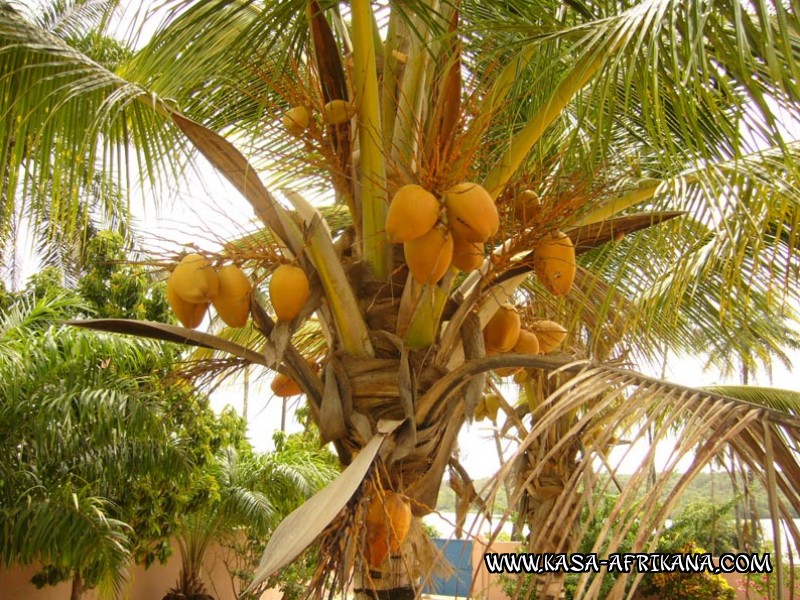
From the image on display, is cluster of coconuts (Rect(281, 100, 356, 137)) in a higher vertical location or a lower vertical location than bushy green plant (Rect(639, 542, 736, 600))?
lower

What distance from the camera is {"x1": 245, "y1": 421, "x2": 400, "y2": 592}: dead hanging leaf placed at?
133 centimetres

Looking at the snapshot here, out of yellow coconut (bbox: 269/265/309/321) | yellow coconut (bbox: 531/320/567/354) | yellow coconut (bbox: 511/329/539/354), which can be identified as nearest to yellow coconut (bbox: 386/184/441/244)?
yellow coconut (bbox: 269/265/309/321)

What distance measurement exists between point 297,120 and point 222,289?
1.62 ft

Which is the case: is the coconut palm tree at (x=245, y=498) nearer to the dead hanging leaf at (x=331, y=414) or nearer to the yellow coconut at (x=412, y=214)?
the dead hanging leaf at (x=331, y=414)

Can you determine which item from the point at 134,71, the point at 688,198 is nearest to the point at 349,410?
the point at 134,71

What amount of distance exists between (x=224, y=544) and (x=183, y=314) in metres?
7.97

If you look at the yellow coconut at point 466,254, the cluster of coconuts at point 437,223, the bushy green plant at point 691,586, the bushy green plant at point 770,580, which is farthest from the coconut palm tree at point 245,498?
the cluster of coconuts at point 437,223

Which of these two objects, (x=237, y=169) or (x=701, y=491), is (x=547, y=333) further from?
(x=701, y=491)

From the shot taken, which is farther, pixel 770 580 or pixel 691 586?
pixel 691 586

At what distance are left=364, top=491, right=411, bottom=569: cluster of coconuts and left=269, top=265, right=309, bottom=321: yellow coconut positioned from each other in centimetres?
48

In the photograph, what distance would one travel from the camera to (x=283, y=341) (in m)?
1.85

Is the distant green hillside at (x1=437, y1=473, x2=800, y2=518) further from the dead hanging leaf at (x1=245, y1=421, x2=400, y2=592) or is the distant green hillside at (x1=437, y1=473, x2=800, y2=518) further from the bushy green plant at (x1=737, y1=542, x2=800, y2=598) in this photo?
the dead hanging leaf at (x1=245, y1=421, x2=400, y2=592)

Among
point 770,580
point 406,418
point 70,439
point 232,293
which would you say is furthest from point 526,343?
point 70,439

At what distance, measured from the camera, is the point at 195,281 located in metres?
1.84
